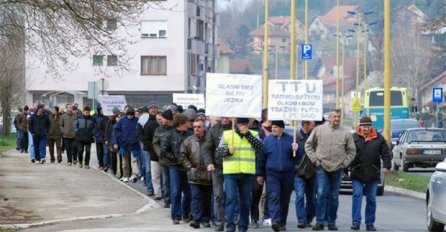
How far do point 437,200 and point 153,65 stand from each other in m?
67.2

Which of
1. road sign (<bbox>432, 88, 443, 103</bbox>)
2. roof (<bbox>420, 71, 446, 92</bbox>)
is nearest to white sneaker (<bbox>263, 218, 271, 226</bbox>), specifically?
road sign (<bbox>432, 88, 443, 103</bbox>)

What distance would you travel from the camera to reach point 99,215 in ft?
73.5

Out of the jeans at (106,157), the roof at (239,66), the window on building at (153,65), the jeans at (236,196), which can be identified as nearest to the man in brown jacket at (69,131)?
the jeans at (106,157)

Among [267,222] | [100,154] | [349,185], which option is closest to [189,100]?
[100,154]

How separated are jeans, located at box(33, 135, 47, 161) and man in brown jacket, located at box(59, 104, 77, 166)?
0.79 metres

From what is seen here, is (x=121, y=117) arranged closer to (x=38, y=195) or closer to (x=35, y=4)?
(x=38, y=195)

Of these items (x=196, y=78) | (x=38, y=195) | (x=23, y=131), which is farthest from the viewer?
(x=196, y=78)

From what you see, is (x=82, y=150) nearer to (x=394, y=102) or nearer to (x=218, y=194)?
(x=218, y=194)

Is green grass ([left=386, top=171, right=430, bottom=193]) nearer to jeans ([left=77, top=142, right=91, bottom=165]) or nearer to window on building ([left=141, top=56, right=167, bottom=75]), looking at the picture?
jeans ([left=77, top=142, right=91, bottom=165])

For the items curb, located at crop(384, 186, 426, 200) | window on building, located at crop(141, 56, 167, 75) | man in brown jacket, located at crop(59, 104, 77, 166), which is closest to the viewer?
curb, located at crop(384, 186, 426, 200)

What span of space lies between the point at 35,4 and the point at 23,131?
2844 centimetres

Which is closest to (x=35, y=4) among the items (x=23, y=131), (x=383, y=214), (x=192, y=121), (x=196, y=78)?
(x=192, y=121)

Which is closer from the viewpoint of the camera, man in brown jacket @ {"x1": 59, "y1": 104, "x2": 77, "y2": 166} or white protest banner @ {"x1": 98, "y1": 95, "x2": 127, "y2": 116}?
white protest banner @ {"x1": 98, "y1": 95, "x2": 127, "y2": 116}

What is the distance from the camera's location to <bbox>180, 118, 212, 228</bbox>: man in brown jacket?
20078 mm
